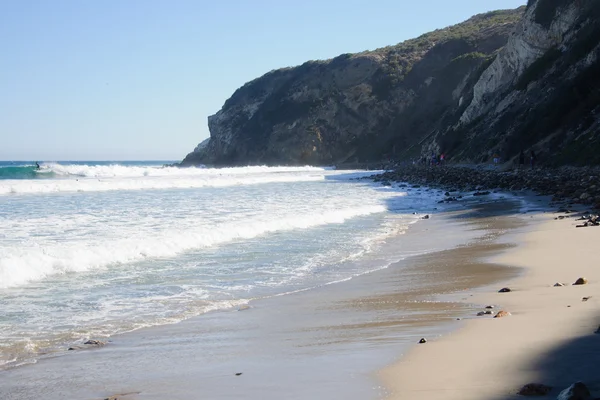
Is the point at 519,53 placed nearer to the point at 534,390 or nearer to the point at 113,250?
the point at 113,250

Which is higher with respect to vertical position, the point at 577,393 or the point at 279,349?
the point at 577,393

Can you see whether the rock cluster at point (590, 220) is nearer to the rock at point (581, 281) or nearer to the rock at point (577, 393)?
the rock at point (581, 281)

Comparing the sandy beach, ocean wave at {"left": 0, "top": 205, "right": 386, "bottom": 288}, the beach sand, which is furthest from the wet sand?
ocean wave at {"left": 0, "top": 205, "right": 386, "bottom": 288}

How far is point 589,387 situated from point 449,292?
417cm

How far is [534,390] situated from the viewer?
3.63 meters

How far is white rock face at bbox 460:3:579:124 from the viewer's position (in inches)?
1635

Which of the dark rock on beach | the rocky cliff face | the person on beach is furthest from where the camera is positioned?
the rocky cliff face

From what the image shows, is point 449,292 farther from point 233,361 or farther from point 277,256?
point 277,256

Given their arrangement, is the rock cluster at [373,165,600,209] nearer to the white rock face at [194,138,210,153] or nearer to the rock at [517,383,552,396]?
the rock at [517,383,552,396]

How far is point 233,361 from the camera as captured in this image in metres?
5.11

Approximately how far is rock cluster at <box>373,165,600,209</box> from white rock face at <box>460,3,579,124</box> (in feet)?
39.4

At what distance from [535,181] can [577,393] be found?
22653 mm

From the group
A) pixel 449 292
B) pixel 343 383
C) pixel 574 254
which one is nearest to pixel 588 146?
pixel 574 254

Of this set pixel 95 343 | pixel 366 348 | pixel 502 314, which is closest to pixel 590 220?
pixel 502 314
